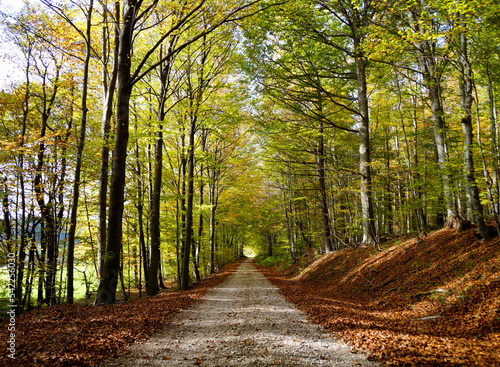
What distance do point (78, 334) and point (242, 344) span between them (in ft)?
8.67

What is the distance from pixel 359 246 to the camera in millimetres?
11391

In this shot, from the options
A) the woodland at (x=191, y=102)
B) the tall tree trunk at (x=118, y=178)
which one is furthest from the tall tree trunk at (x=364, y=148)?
the tall tree trunk at (x=118, y=178)

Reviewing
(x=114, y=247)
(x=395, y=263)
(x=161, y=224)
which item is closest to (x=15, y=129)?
(x=161, y=224)

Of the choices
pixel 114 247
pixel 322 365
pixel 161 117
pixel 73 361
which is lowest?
pixel 322 365

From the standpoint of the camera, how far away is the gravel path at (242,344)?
3531 millimetres

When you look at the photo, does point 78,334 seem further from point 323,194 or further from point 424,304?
point 323,194

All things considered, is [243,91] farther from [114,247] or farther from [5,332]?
[5,332]

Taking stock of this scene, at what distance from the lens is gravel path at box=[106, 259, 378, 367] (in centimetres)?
353

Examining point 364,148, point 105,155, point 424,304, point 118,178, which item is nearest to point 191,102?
point 105,155

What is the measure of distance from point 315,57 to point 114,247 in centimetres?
974

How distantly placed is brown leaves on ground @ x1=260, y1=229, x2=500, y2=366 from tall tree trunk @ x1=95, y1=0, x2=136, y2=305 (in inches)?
209

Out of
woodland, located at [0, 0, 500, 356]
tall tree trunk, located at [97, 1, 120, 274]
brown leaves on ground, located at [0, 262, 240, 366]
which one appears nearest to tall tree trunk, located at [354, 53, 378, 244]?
woodland, located at [0, 0, 500, 356]

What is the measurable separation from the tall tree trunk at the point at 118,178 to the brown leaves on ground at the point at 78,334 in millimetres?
1033

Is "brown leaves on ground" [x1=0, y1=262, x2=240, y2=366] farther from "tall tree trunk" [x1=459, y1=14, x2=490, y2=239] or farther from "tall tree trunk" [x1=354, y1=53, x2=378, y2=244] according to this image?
"tall tree trunk" [x1=354, y1=53, x2=378, y2=244]
